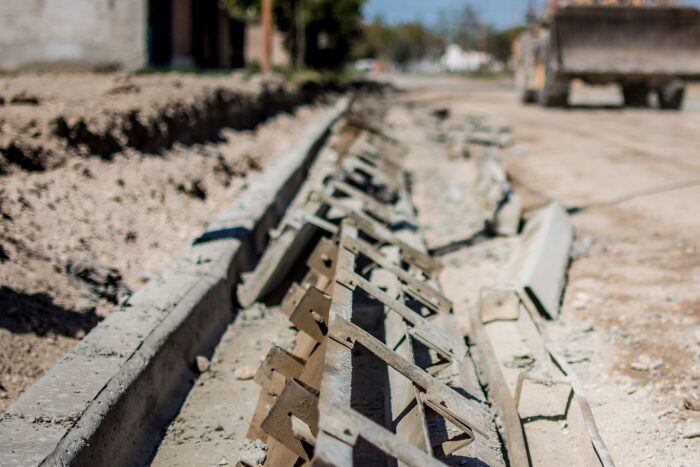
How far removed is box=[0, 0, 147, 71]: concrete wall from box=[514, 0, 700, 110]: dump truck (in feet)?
31.6

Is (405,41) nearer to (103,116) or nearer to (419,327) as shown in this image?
(103,116)

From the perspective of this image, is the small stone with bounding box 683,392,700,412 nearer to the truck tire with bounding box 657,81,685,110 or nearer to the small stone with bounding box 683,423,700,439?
the small stone with bounding box 683,423,700,439

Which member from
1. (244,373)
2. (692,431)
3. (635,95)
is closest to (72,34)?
(244,373)

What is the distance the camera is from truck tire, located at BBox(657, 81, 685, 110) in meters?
17.2

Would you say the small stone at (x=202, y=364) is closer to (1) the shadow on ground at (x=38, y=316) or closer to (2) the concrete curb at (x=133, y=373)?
(2) the concrete curb at (x=133, y=373)

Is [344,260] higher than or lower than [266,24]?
lower

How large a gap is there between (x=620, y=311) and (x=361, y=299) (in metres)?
1.58

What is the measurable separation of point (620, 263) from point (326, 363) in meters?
3.47

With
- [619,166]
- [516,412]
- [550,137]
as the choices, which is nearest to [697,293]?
[516,412]

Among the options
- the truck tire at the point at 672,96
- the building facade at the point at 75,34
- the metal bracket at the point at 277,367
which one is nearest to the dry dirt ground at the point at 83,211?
the metal bracket at the point at 277,367

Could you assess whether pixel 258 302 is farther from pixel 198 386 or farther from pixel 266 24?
pixel 266 24

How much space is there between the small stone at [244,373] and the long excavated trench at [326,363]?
0.04 feet

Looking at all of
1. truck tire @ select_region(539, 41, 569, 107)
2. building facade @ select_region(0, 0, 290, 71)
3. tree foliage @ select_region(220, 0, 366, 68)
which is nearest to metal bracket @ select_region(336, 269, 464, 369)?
building facade @ select_region(0, 0, 290, 71)

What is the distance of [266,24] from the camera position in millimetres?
20859
